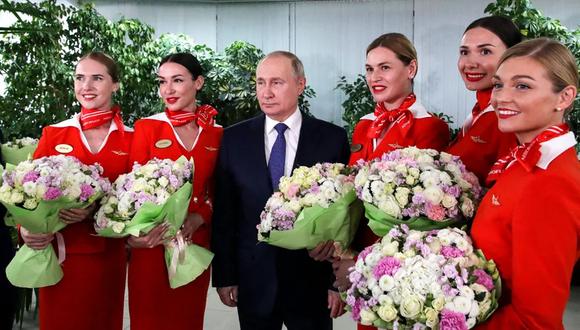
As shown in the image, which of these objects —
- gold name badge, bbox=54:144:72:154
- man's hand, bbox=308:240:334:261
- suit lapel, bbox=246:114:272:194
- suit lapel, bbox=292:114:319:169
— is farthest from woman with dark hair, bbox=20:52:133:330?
man's hand, bbox=308:240:334:261

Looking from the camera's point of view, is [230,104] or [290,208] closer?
[290,208]

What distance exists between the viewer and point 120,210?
2.45 m

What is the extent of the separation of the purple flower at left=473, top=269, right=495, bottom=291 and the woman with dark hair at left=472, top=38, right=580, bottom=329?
0.08 metres

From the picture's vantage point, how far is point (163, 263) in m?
2.93

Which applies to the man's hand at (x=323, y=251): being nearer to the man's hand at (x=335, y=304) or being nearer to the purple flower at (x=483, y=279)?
the man's hand at (x=335, y=304)

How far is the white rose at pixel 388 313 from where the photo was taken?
151 centimetres

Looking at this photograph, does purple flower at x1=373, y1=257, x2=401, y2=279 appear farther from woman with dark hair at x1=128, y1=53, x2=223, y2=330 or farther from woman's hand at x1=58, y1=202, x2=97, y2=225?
woman's hand at x1=58, y1=202, x2=97, y2=225

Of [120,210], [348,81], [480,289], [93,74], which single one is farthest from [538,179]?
[348,81]

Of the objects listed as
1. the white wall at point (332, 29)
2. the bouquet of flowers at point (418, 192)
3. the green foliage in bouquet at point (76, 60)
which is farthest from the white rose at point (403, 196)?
→ the white wall at point (332, 29)

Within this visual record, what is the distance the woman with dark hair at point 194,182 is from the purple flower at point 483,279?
1622 mm

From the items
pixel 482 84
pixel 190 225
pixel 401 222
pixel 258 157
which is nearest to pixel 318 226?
pixel 401 222

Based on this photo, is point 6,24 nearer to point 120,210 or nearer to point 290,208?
point 120,210

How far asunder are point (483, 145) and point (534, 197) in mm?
729

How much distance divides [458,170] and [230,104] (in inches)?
240
